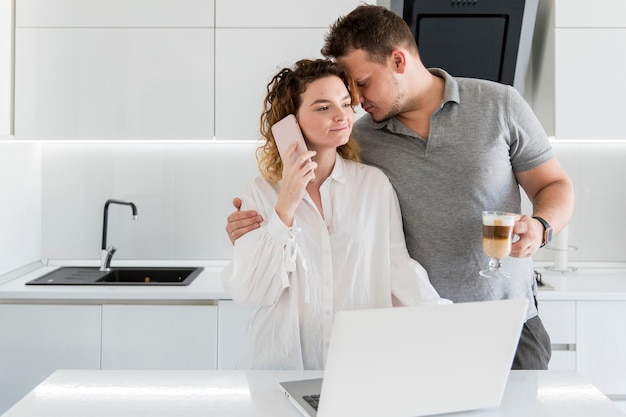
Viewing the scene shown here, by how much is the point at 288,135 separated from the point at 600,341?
1661 mm

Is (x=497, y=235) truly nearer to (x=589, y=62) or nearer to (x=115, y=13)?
(x=589, y=62)

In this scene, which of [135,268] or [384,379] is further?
[135,268]

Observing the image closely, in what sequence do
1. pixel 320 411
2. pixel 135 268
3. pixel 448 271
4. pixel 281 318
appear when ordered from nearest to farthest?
1. pixel 320 411
2. pixel 281 318
3. pixel 448 271
4. pixel 135 268

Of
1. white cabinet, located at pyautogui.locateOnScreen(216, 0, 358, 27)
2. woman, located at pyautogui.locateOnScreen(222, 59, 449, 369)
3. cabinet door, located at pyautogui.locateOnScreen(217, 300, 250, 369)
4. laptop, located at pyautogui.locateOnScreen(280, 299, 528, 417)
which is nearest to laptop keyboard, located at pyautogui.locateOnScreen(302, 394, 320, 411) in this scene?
laptop, located at pyautogui.locateOnScreen(280, 299, 528, 417)

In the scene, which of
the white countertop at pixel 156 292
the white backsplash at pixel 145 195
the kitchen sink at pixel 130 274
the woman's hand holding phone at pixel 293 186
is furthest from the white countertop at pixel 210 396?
the white backsplash at pixel 145 195

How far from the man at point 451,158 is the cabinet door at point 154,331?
3.52 ft

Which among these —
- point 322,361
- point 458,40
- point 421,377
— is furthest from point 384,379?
point 458,40

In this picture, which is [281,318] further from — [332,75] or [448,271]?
[332,75]

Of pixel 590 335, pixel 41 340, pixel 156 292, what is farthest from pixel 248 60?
pixel 590 335

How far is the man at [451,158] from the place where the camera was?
175 centimetres

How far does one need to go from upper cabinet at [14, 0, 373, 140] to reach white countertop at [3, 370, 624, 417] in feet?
5.09

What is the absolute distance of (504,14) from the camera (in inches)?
104

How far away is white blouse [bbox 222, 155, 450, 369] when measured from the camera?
5.06 feet

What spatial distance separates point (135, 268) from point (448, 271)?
182 centimetres
